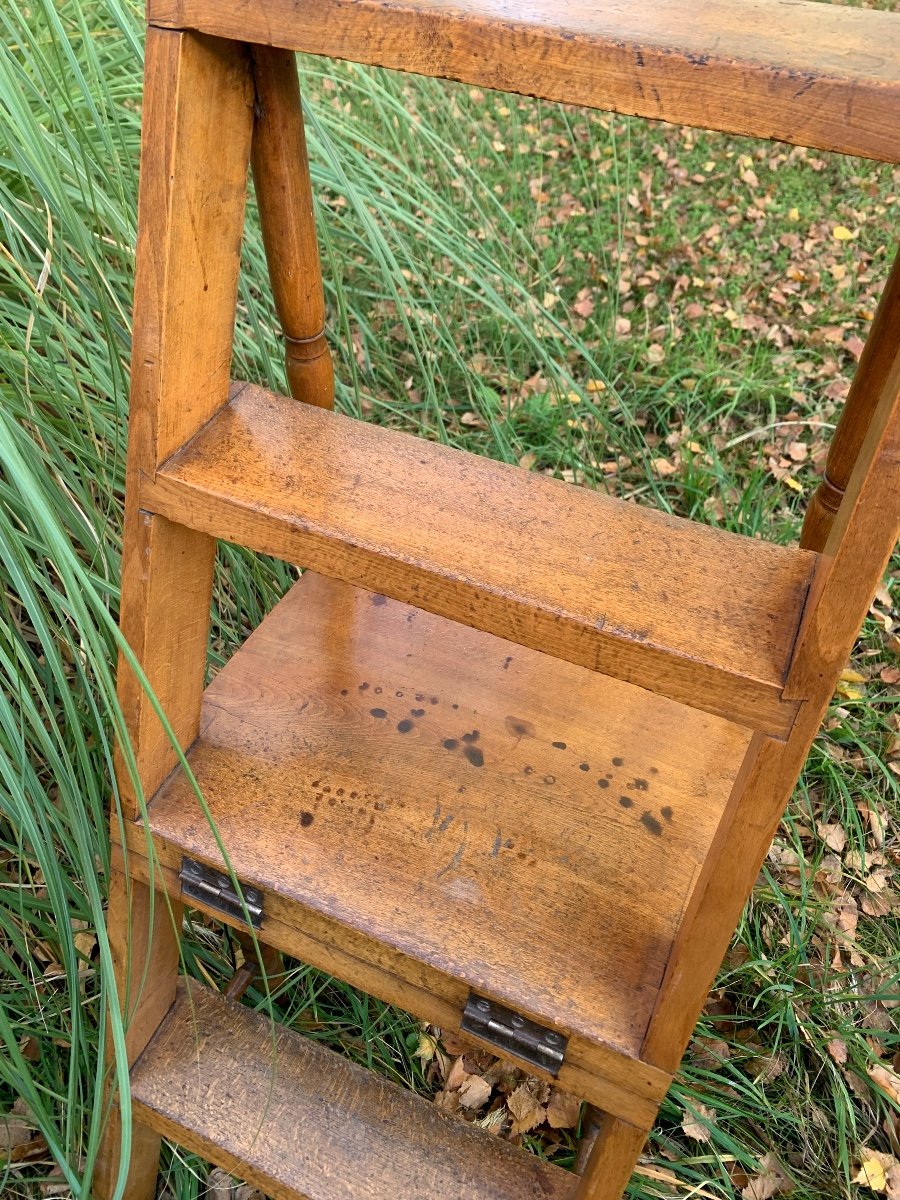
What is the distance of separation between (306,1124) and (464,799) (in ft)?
1.72

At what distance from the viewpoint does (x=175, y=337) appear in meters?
0.84

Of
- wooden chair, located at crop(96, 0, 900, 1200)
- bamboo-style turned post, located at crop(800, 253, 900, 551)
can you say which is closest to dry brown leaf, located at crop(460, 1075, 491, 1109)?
wooden chair, located at crop(96, 0, 900, 1200)

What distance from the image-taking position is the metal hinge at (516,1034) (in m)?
0.97

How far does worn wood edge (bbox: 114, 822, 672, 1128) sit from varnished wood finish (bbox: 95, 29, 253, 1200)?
10 cm

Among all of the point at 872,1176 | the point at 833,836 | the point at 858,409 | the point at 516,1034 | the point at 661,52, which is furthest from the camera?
the point at 833,836

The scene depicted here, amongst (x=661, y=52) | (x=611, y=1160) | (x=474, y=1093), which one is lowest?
(x=474, y=1093)

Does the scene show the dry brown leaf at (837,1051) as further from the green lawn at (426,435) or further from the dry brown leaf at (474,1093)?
the dry brown leaf at (474,1093)

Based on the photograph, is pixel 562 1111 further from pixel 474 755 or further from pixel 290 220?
pixel 290 220

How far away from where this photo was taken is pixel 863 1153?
1582 mm

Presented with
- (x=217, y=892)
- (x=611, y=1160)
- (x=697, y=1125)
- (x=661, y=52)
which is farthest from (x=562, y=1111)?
(x=661, y=52)

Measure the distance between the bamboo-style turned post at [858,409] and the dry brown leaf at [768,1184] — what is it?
3.59 feet

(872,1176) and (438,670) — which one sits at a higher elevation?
(438,670)

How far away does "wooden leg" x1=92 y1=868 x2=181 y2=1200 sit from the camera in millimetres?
1155

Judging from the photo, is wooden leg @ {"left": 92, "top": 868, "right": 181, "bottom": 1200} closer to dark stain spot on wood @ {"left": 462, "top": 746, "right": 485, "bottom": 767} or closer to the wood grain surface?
the wood grain surface
